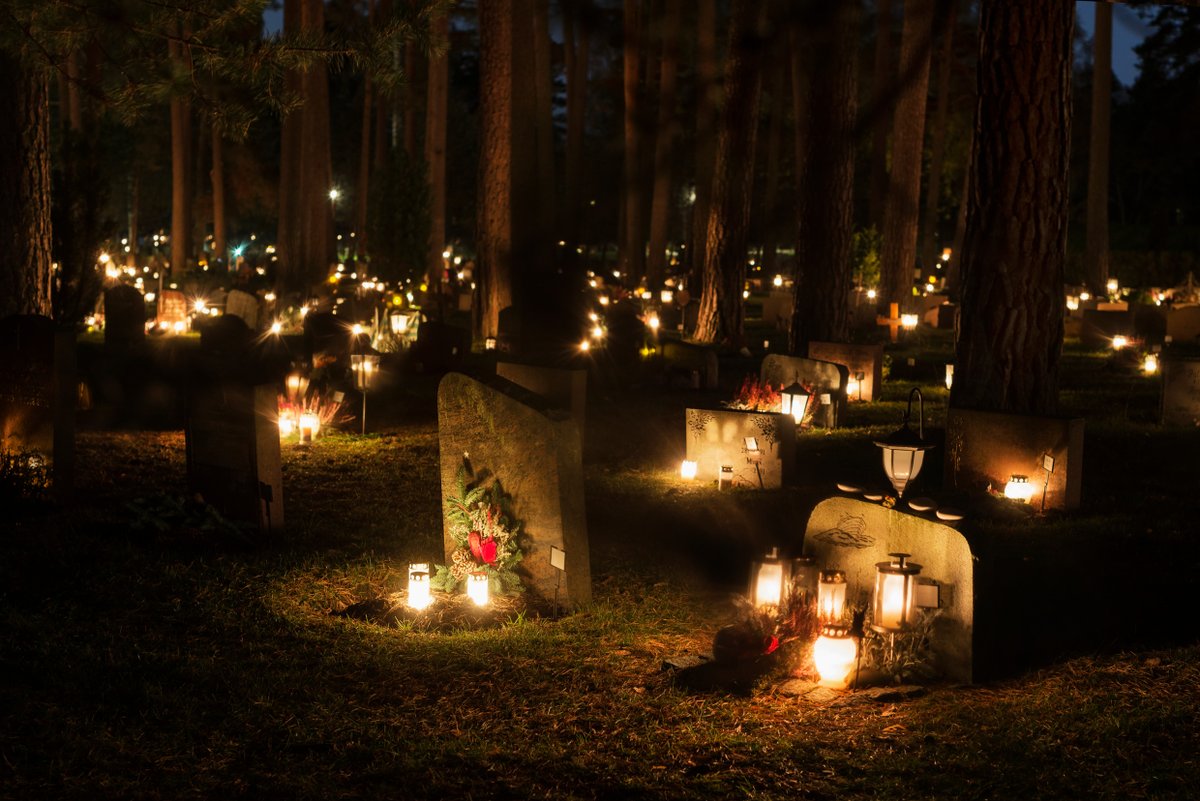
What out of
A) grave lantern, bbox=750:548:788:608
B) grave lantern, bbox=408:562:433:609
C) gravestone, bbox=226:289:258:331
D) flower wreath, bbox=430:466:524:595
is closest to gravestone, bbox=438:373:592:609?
flower wreath, bbox=430:466:524:595

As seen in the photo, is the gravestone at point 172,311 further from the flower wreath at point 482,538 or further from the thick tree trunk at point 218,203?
the thick tree trunk at point 218,203

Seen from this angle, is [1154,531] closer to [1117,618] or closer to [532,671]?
[1117,618]

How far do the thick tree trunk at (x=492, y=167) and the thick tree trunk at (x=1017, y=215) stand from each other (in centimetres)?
1226

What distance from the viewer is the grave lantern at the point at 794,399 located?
14.7m

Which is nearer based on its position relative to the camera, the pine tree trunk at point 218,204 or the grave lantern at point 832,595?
the grave lantern at point 832,595

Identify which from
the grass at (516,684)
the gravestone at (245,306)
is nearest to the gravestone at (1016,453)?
the grass at (516,684)

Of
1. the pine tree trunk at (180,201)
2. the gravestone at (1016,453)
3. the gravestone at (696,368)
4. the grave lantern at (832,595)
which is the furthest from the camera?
the pine tree trunk at (180,201)

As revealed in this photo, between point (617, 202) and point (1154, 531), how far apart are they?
952cm

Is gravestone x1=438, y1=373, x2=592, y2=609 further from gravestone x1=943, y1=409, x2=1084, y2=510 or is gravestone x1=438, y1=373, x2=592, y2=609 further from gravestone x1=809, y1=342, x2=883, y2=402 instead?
gravestone x1=809, y1=342, x2=883, y2=402

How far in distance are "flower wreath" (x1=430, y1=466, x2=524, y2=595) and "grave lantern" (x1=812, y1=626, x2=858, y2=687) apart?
7.53ft

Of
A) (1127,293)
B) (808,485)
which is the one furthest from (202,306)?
(1127,293)

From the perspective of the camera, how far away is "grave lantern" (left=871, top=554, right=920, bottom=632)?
21.6 ft

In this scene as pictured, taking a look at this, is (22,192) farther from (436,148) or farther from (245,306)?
(436,148)

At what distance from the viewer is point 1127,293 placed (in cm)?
3650
